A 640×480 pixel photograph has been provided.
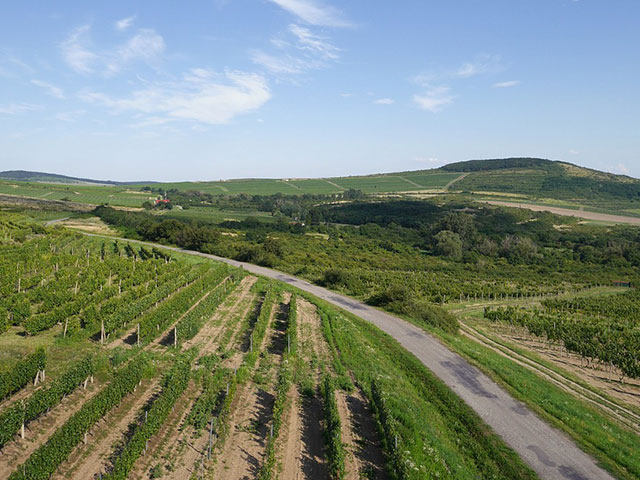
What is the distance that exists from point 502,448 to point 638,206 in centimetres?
20926

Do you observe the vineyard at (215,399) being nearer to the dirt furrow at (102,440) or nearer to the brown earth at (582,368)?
the dirt furrow at (102,440)

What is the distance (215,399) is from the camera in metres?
20.0

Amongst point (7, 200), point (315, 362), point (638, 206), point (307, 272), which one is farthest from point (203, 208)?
point (638, 206)

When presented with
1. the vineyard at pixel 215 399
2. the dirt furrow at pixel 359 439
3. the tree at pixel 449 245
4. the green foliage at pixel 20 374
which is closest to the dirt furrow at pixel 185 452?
the vineyard at pixel 215 399

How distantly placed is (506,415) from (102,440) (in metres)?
18.5

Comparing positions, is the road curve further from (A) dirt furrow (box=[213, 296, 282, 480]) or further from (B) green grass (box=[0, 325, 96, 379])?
(B) green grass (box=[0, 325, 96, 379])

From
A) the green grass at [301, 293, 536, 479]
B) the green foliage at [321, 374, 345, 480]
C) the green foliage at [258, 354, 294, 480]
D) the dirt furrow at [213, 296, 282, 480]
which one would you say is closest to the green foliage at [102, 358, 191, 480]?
the dirt furrow at [213, 296, 282, 480]

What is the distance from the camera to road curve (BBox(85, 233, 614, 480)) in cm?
1752

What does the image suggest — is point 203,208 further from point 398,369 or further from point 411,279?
point 398,369

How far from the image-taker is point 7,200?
147375 millimetres

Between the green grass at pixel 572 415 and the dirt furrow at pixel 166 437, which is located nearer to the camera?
the dirt furrow at pixel 166 437

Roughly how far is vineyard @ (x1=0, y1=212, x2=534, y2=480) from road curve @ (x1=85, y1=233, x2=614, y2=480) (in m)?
0.90

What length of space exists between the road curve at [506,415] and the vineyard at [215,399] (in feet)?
2.96

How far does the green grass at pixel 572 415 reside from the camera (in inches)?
724
